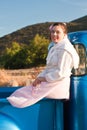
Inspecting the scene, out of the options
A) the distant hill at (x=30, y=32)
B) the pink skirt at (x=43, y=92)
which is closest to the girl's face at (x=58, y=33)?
the pink skirt at (x=43, y=92)

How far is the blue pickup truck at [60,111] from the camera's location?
4176 mm

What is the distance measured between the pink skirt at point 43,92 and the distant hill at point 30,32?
7053cm

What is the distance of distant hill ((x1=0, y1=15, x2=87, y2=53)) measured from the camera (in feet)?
253

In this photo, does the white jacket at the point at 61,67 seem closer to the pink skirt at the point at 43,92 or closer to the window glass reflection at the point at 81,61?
the pink skirt at the point at 43,92

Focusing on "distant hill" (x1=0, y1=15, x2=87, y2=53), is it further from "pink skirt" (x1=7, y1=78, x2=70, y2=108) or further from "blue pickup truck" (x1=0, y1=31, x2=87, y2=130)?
"pink skirt" (x1=7, y1=78, x2=70, y2=108)

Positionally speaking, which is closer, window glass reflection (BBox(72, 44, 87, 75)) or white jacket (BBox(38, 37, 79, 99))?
Answer: white jacket (BBox(38, 37, 79, 99))

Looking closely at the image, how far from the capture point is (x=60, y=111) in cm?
432

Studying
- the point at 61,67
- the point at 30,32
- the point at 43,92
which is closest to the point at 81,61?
the point at 61,67

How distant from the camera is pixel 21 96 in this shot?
170 inches

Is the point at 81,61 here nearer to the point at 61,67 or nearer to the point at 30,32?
the point at 61,67

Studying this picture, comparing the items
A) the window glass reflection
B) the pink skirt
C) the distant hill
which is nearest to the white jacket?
the pink skirt

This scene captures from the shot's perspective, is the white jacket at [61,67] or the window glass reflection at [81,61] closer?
the white jacket at [61,67]

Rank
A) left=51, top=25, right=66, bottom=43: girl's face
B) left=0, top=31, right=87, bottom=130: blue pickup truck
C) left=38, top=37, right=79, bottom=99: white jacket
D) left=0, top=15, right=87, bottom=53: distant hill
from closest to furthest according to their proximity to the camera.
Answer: left=0, top=31, right=87, bottom=130: blue pickup truck → left=38, top=37, right=79, bottom=99: white jacket → left=51, top=25, right=66, bottom=43: girl's face → left=0, top=15, right=87, bottom=53: distant hill

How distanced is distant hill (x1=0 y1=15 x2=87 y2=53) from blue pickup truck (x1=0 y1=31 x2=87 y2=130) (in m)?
70.4
